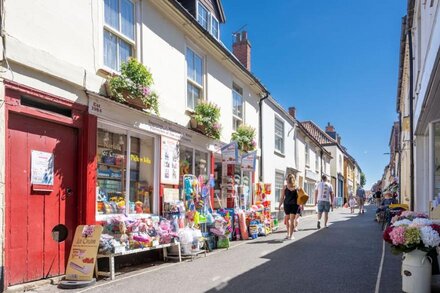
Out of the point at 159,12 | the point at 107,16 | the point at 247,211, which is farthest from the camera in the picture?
the point at 247,211

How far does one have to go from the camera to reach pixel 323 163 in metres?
34.1

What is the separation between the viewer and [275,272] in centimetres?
704

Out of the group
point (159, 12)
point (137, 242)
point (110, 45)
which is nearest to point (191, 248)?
point (137, 242)

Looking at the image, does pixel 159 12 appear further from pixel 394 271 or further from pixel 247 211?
pixel 394 271

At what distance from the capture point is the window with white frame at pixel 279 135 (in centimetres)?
1909

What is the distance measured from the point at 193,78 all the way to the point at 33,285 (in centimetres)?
688

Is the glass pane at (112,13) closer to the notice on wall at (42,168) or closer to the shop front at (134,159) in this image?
the shop front at (134,159)

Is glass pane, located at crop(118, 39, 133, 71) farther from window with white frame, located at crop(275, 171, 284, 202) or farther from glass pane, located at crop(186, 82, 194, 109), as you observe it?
window with white frame, located at crop(275, 171, 284, 202)

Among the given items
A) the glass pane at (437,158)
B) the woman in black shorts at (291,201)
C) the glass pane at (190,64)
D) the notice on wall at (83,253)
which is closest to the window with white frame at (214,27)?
the glass pane at (190,64)

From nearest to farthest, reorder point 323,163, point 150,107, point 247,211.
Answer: point 150,107 < point 247,211 < point 323,163

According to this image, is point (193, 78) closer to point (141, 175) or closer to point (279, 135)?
point (141, 175)

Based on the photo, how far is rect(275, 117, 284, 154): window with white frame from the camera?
A: 19094 mm

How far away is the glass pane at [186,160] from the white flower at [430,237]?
20.5 ft

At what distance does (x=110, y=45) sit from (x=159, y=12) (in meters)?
2.10
